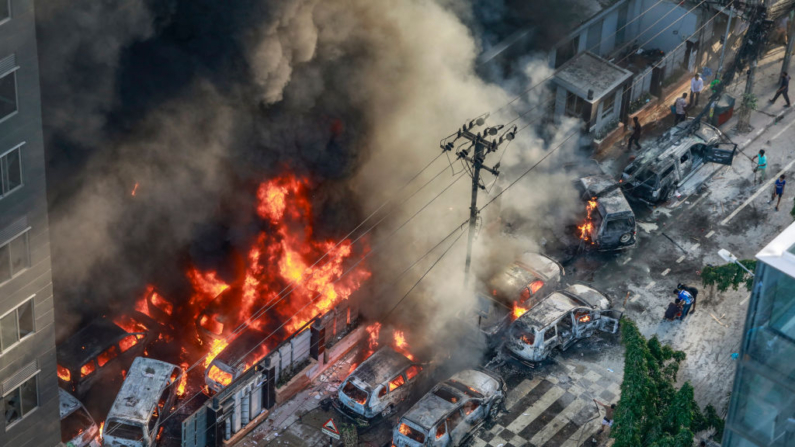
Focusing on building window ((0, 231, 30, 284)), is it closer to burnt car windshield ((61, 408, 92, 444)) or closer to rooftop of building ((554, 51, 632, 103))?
burnt car windshield ((61, 408, 92, 444))

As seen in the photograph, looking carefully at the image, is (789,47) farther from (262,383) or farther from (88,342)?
(88,342)

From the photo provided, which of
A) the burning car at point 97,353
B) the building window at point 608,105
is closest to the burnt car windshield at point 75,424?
the burning car at point 97,353

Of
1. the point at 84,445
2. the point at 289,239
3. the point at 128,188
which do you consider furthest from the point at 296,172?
the point at 84,445

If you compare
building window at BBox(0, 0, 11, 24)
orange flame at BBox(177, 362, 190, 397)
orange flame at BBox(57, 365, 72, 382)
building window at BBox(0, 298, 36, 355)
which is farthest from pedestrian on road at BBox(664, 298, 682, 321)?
building window at BBox(0, 0, 11, 24)

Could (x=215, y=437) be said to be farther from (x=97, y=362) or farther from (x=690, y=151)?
(x=690, y=151)

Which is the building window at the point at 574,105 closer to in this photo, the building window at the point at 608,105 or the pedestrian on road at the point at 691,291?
the building window at the point at 608,105

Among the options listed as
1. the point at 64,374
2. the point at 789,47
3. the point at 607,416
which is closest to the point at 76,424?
the point at 64,374
